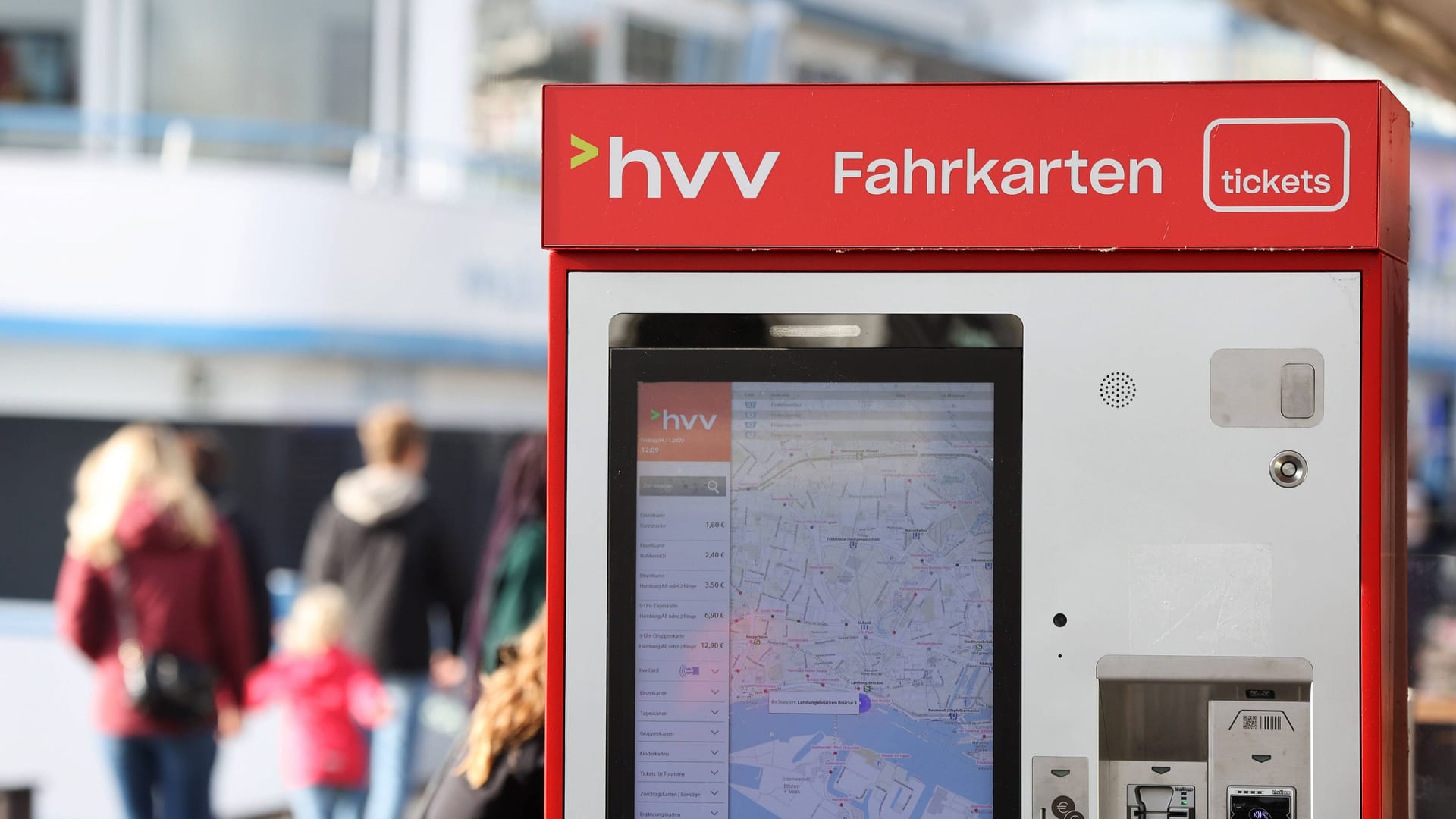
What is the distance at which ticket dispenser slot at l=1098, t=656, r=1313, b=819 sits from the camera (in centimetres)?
188

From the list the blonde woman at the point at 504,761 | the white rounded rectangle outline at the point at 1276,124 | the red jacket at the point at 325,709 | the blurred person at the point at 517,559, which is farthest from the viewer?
the red jacket at the point at 325,709

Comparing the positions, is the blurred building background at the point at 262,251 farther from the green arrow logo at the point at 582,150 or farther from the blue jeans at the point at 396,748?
the green arrow logo at the point at 582,150

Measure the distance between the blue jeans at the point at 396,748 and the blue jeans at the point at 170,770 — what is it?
70 centimetres

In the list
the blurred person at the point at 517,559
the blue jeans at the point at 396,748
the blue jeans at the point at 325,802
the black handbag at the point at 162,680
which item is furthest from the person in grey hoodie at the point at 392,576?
the blurred person at the point at 517,559

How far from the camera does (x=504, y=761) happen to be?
225cm

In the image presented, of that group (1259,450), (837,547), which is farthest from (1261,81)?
(837,547)

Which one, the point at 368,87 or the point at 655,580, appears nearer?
the point at 655,580

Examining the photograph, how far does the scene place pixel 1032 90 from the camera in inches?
73.7

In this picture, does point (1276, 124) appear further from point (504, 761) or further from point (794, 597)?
point (504, 761)

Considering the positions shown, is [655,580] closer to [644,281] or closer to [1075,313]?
[644,281]

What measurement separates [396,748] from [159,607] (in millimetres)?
1073

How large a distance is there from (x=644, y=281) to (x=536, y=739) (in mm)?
770

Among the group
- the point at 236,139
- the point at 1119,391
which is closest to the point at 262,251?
the point at 236,139

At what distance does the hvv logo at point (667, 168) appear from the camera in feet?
6.25
